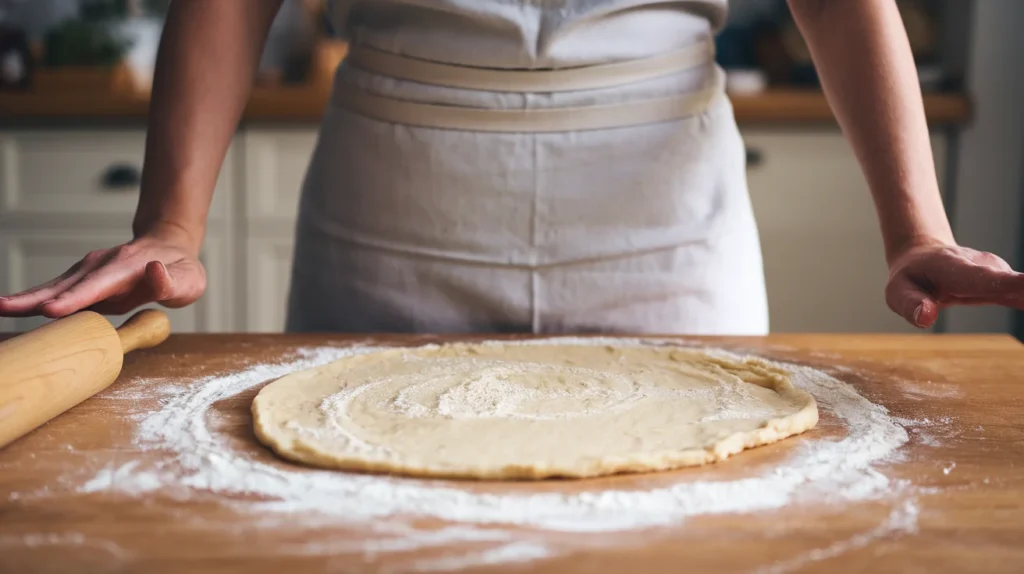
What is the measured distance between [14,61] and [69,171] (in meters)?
0.34

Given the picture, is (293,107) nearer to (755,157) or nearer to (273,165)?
(273,165)

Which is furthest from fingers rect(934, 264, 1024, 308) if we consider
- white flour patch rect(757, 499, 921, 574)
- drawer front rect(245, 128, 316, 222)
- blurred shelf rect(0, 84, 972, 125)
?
drawer front rect(245, 128, 316, 222)

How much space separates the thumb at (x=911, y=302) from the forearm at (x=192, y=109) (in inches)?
27.1

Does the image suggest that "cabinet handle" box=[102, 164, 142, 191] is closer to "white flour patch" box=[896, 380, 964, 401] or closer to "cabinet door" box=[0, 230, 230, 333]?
"cabinet door" box=[0, 230, 230, 333]

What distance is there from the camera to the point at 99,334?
823 mm

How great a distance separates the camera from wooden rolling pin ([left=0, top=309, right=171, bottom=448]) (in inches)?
26.7

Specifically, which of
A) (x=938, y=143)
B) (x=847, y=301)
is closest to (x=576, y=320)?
(x=847, y=301)

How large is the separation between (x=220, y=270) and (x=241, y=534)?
1751 mm

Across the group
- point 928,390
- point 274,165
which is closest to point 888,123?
point 928,390

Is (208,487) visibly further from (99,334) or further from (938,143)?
(938,143)

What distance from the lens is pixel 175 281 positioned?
912mm

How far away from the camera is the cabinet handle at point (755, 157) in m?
2.19

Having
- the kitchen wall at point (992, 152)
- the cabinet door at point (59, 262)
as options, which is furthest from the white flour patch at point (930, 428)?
the cabinet door at point (59, 262)

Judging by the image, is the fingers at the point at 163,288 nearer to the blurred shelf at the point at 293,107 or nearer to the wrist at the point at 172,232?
the wrist at the point at 172,232
